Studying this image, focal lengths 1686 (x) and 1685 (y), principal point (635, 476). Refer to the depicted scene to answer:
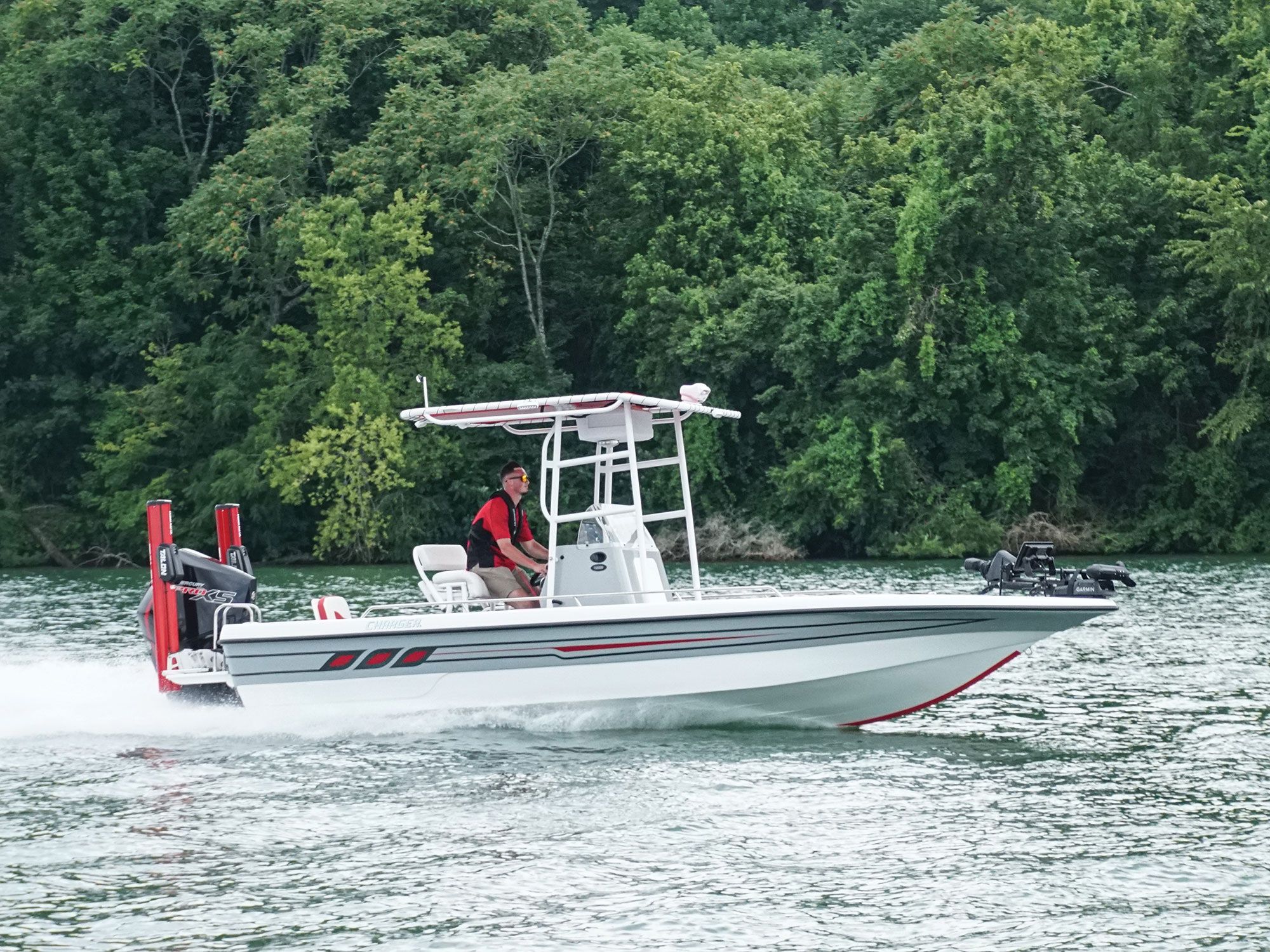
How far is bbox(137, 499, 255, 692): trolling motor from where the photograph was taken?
43.8 feet

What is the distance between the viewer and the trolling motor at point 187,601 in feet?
43.8

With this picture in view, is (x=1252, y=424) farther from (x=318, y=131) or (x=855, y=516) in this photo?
(x=318, y=131)

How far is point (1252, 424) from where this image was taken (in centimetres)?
3872

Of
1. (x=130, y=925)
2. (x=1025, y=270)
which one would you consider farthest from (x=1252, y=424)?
(x=130, y=925)

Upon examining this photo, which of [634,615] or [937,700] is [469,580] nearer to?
[634,615]

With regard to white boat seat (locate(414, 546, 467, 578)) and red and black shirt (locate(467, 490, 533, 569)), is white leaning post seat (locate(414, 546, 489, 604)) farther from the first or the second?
red and black shirt (locate(467, 490, 533, 569))

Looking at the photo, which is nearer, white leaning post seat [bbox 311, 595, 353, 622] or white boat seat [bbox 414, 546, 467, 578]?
white leaning post seat [bbox 311, 595, 353, 622]

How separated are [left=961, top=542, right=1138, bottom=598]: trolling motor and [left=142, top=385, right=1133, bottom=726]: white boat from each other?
15mm

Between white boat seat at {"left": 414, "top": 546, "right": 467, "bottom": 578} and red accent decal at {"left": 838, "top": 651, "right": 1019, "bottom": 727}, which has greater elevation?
white boat seat at {"left": 414, "top": 546, "right": 467, "bottom": 578}

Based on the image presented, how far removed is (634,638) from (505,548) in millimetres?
1386

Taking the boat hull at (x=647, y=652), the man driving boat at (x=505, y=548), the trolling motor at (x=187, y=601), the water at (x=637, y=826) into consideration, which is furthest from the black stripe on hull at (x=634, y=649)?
the trolling motor at (x=187, y=601)

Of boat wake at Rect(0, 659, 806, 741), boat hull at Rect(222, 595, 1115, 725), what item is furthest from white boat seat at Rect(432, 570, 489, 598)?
boat wake at Rect(0, 659, 806, 741)

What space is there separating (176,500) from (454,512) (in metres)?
7.71

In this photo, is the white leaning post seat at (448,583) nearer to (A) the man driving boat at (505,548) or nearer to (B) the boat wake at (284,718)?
(A) the man driving boat at (505,548)
